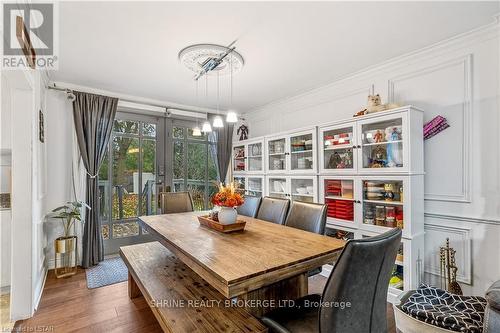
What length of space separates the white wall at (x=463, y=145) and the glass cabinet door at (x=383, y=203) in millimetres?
288

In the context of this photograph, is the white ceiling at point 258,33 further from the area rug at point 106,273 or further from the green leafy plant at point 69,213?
the area rug at point 106,273

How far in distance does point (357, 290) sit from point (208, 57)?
7.40 feet

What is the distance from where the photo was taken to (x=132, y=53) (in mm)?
2443

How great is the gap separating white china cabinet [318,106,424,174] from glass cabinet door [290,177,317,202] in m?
0.29

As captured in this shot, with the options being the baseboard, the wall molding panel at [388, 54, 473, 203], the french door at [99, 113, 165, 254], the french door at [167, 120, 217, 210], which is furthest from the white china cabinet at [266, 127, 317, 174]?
the baseboard

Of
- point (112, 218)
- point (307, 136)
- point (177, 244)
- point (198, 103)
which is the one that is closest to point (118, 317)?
point (177, 244)

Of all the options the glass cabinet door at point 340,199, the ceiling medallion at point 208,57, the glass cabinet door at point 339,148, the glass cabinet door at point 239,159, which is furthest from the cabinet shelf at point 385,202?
the glass cabinet door at point 239,159

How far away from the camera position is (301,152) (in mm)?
3506

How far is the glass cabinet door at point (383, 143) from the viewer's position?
2.41 m

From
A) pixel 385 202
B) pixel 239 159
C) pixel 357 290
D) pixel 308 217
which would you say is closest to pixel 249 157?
pixel 239 159

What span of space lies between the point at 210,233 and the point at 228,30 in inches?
65.9

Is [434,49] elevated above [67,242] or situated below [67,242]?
above

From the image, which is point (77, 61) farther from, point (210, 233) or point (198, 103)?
point (210, 233)

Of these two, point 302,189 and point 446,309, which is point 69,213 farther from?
point 446,309
